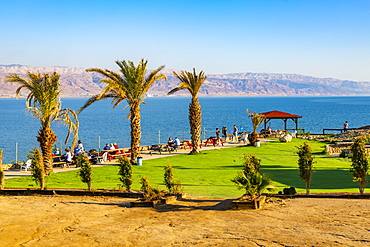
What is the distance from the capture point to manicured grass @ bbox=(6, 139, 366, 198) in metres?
17.5

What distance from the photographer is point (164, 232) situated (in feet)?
33.6

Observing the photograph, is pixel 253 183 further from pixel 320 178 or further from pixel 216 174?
pixel 216 174

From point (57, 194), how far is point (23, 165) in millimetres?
9274

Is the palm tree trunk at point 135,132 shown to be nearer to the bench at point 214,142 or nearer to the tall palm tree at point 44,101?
the tall palm tree at point 44,101

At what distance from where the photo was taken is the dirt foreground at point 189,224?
943 cm

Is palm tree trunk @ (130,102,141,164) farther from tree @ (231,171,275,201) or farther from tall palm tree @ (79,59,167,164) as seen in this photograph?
tree @ (231,171,275,201)

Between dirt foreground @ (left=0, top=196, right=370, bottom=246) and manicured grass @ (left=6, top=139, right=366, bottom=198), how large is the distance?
11.1 feet

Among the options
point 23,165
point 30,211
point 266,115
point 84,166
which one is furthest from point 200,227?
point 266,115

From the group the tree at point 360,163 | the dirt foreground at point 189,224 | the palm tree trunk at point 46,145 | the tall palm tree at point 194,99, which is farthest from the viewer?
the tall palm tree at point 194,99

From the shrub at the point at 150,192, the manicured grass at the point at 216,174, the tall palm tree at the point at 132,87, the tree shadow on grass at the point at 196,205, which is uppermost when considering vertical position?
the tall palm tree at the point at 132,87

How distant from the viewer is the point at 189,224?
1088 centimetres

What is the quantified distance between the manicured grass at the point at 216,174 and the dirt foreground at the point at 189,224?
134 inches

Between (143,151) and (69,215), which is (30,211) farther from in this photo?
(143,151)

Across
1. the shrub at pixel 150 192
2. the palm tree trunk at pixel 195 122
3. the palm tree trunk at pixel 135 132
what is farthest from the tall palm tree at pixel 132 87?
the shrub at pixel 150 192
